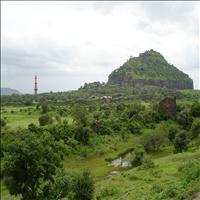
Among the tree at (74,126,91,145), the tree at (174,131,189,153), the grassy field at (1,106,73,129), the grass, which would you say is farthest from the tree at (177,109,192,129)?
the grass

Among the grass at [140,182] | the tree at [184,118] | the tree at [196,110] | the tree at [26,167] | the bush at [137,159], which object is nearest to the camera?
the tree at [26,167]

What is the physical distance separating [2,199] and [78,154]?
92.3 feet

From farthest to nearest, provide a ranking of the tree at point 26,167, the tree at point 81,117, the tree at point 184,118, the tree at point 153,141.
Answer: the tree at point 184,118
the tree at point 81,117
the tree at point 153,141
the tree at point 26,167

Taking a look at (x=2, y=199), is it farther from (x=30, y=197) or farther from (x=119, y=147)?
(x=119, y=147)

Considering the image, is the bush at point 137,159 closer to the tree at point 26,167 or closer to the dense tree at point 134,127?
the tree at point 26,167

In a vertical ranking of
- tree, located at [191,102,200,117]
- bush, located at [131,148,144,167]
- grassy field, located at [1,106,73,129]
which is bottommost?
bush, located at [131,148,144,167]

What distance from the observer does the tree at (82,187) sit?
3500 cm

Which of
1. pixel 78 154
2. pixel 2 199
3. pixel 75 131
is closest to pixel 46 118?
pixel 75 131

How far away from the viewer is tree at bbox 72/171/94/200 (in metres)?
35.0

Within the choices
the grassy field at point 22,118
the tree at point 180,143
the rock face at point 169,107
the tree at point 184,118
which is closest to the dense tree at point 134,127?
the tree at point 184,118

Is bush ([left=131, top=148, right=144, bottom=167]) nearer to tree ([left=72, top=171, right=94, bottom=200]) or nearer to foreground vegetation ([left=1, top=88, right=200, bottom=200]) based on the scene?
foreground vegetation ([left=1, top=88, right=200, bottom=200])

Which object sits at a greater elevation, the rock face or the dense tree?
the rock face

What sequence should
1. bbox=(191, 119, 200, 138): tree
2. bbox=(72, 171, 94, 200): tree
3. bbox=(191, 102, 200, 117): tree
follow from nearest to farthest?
bbox=(72, 171, 94, 200): tree, bbox=(191, 119, 200, 138): tree, bbox=(191, 102, 200, 117): tree

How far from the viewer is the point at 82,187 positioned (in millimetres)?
35062
